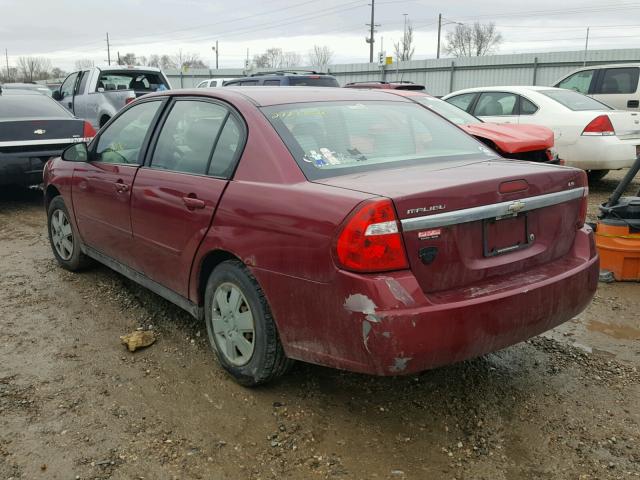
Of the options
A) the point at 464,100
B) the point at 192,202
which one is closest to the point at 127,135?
the point at 192,202

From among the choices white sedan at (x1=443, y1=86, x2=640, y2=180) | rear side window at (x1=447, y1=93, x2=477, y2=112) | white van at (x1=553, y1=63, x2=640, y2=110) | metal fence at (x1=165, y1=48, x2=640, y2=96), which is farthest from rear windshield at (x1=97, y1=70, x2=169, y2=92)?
metal fence at (x1=165, y1=48, x2=640, y2=96)

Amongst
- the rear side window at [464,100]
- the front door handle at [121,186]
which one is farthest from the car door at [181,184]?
the rear side window at [464,100]

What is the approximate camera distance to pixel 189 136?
12.0ft

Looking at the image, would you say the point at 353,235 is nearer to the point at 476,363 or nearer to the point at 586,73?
the point at 476,363

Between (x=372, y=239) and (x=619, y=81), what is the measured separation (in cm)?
1050

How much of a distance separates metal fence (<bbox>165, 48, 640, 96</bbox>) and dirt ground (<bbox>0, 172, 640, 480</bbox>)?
20.7 metres

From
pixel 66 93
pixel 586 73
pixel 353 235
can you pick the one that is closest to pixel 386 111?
pixel 353 235

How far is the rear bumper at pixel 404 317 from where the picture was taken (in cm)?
244

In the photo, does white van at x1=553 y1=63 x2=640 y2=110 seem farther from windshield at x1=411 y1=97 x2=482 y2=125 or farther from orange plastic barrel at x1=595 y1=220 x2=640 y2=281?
orange plastic barrel at x1=595 y1=220 x2=640 y2=281

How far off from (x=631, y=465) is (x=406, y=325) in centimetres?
120

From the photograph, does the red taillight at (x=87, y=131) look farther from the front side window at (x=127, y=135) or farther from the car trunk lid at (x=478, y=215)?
the car trunk lid at (x=478, y=215)

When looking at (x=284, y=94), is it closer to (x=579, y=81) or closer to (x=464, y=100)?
(x=464, y=100)

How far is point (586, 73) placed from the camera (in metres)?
11.6

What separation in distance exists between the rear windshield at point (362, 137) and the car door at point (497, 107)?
19.7 feet
